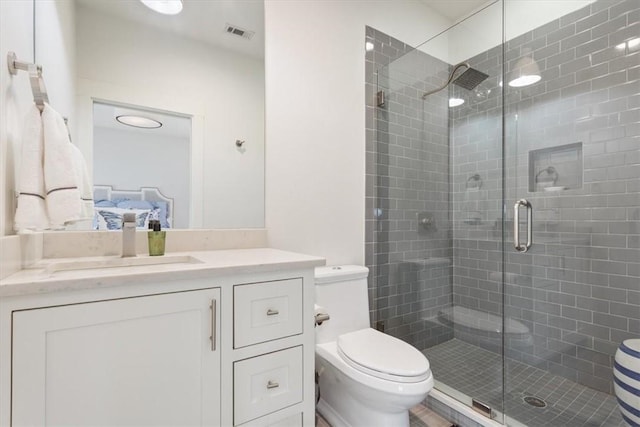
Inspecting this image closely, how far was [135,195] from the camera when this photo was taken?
1.35 meters

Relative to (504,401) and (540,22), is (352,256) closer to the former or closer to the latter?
(504,401)

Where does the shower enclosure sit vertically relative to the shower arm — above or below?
below

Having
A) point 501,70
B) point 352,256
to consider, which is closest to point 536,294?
point 352,256

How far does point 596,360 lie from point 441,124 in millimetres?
1779

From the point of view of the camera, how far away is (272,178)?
1702 mm

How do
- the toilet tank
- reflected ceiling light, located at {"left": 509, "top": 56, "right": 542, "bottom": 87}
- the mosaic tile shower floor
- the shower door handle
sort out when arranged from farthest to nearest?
reflected ceiling light, located at {"left": 509, "top": 56, "right": 542, "bottom": 87} < the shower door handle < the toilet tank < the mosaic tile shower floor

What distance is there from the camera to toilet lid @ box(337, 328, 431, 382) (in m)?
1.24

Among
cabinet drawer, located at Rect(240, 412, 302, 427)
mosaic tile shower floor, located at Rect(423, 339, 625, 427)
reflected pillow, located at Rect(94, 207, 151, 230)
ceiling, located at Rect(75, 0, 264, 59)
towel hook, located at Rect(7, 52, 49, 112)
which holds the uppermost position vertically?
ceiling, located at Rect(75, 0, 264, 59)

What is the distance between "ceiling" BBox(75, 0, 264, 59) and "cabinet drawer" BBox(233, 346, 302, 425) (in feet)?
4.91

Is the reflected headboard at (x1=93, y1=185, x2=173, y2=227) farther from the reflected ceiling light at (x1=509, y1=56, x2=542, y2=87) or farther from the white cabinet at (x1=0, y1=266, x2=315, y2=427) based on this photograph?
the reflected ceiling light at (x1=509, y1=56, x2=542, y2=87)

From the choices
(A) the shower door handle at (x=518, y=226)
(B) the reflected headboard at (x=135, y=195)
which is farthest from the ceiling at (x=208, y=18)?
(A) the shower door handle at (x=518, y=226)

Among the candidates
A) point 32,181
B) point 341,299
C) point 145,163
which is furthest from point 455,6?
point 32,181

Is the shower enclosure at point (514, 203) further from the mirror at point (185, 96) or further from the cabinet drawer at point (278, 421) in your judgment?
the cabinet drawer at point (278, 421)

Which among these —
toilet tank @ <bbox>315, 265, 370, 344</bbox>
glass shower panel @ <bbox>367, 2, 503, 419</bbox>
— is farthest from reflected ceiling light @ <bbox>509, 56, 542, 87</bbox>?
toilet tank @ <bbox>315, 265, 370, 344</bbox>
